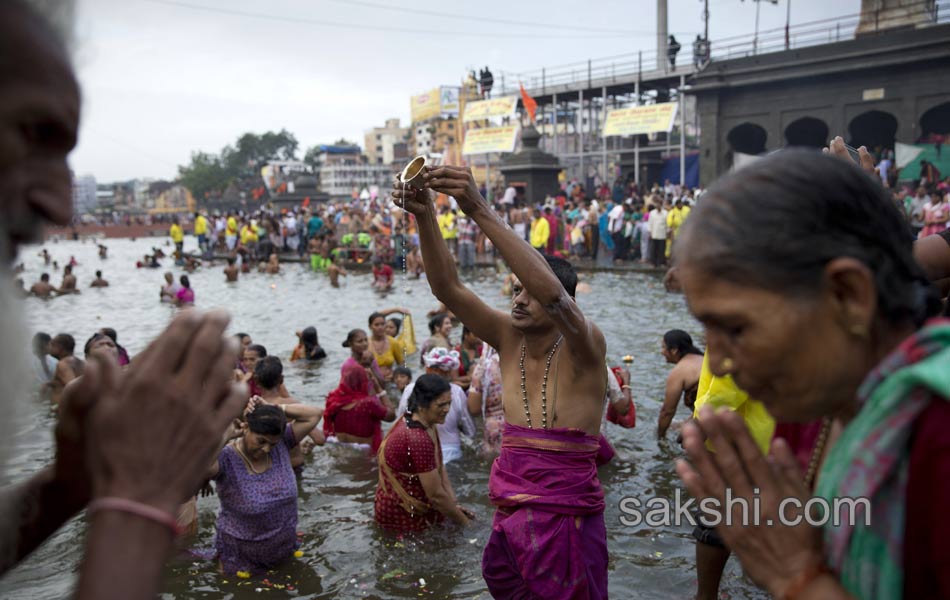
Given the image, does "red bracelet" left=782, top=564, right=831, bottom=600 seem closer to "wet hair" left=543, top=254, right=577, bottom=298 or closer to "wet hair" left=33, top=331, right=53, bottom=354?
"wet hair" left=543, top=254, right=577, bottom=298

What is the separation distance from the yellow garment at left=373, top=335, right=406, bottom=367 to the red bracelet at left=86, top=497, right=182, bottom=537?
834 centimetres

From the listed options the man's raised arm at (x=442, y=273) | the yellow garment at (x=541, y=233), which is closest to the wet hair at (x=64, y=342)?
the man's raised arm at (x=442, y=273)

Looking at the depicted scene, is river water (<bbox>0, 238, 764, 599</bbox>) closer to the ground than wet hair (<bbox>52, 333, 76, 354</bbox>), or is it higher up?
closer to the ground

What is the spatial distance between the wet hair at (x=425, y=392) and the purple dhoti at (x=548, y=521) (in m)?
1.88

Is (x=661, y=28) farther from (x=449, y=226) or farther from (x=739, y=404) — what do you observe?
(x=739, y=404)

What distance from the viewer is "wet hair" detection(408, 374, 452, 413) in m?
5.30

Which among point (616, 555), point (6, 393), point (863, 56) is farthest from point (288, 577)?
point (863, 56)

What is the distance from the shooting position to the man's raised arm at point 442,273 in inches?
134

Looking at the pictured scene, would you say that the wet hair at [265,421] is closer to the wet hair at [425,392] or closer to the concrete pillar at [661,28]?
A: the wet hair at [425,392]

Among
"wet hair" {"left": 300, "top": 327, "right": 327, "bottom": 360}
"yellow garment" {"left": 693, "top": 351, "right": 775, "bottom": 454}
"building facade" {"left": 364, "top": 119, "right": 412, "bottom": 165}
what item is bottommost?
"wet hair" {"left": 300, "top": 327, "right": 327, "bottom": 360}

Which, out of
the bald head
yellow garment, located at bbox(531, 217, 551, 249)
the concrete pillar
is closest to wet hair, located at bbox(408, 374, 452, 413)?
the bald head

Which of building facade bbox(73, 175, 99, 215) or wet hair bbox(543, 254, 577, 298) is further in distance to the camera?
wet hair bbox(543, 254, 577, 298)

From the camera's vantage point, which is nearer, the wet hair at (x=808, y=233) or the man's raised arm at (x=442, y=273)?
the wet hair at (x=808, y=233)

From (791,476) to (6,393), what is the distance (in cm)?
127
